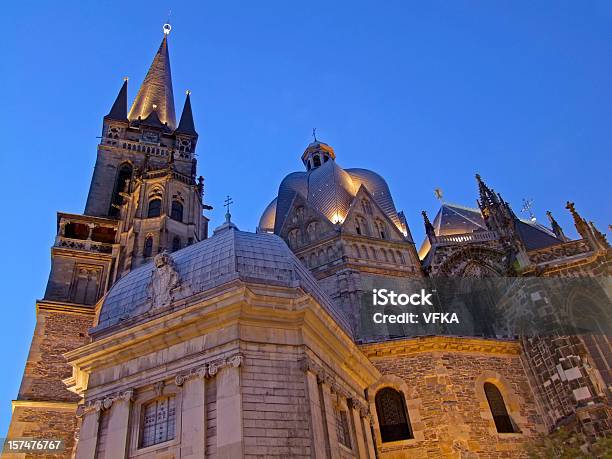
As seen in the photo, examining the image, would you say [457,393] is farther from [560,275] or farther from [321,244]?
[321,244]

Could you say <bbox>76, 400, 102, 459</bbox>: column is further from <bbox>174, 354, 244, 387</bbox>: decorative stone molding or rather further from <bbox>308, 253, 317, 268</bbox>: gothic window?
<bbox>308, 253, 317, 268</bbox>: gothic window

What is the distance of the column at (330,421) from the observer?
12.5 meters

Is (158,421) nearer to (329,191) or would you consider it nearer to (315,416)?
(315,416)

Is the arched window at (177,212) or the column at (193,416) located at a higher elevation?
the arched window at (177,212)

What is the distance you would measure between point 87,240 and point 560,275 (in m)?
24.7

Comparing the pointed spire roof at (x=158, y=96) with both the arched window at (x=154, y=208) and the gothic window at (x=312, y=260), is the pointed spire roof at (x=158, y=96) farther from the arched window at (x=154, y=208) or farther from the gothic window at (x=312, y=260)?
the gothic window at (x=312, y=260)

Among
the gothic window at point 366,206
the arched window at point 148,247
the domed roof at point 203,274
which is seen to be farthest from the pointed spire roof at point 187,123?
the domed roof at point 203,274

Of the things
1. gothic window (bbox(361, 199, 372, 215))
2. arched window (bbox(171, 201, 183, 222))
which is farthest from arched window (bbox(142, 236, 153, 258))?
A: gothic window (bbox(361, 199, 372, 215))

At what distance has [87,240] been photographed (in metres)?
30.9

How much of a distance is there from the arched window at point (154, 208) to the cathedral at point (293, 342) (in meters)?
0.10

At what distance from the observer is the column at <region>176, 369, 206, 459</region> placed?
454 inches

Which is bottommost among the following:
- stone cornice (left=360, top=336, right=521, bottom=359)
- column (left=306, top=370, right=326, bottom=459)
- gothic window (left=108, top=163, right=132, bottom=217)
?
column (left=306, top=370, right=326, bottom=459)

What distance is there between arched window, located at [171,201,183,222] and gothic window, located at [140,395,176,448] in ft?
65.3

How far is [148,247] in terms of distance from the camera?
97.3 feet
